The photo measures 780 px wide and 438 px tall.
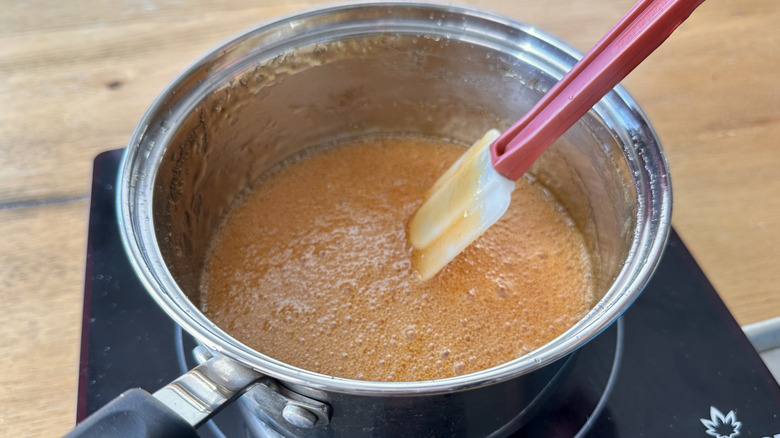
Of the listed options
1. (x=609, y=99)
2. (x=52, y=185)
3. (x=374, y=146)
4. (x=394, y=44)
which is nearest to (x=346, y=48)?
(x=394, y=44)

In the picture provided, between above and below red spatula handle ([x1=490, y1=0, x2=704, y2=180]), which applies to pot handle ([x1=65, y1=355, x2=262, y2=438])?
below

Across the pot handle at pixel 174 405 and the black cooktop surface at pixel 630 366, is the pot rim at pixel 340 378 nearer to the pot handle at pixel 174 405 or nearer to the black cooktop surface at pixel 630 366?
the pot handle at pixel 174 405

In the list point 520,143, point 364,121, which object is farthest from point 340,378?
point 364,121

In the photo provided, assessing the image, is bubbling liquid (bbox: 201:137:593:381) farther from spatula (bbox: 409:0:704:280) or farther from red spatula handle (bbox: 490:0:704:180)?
red spatula handle (bbox: 490:0:704:180)

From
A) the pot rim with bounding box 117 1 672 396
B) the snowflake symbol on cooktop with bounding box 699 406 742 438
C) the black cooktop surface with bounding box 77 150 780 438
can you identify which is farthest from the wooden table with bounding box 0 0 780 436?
the pot rim with bounding box 117 1 672 396

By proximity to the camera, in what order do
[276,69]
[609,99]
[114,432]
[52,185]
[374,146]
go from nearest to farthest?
[114,432]
[609,99]
[276,69]
[52,185]
[374,146]

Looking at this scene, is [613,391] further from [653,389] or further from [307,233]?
[307,233]
